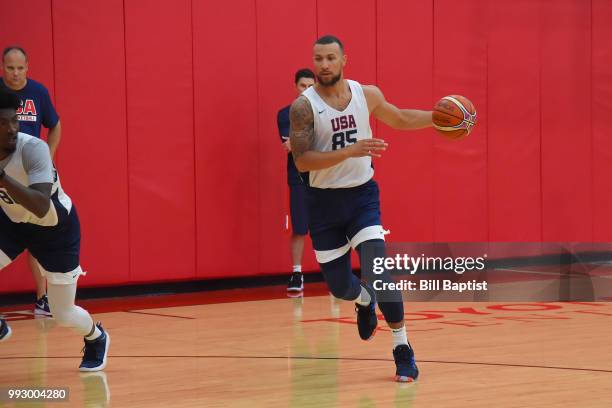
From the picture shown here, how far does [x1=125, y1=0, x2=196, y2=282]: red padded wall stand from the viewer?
1055 cm

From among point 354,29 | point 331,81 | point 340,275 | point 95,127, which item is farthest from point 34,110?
point 354,29

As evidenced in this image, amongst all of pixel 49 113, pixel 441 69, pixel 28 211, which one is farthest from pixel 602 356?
pixel 441 69

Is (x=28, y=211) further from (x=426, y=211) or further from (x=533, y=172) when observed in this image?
(x=533, y=172)

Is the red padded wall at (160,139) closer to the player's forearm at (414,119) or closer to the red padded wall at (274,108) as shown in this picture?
the red padded wall at (274,108)

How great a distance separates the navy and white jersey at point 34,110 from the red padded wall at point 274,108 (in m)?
2.95

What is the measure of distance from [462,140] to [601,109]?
244 cm

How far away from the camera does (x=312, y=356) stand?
7.11 meters

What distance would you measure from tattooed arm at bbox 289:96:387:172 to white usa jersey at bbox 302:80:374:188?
54 mm

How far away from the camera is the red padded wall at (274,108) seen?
37.5 ft

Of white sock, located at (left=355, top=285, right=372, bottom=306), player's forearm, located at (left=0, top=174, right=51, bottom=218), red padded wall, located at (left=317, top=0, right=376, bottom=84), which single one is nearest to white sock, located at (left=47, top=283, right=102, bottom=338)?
player's forearm, located at (left=0, top=174, right=51, bottom=218)

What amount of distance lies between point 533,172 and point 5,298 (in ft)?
23.2

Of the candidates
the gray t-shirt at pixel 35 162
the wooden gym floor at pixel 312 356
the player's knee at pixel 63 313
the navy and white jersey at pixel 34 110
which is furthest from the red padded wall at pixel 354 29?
the gray t-shirt at pixel 35 162

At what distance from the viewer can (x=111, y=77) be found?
408 inches

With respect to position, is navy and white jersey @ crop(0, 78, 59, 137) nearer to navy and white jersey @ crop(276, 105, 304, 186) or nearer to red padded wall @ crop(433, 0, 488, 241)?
navy and white jersey @ crop(276, 105, 304, 186)
